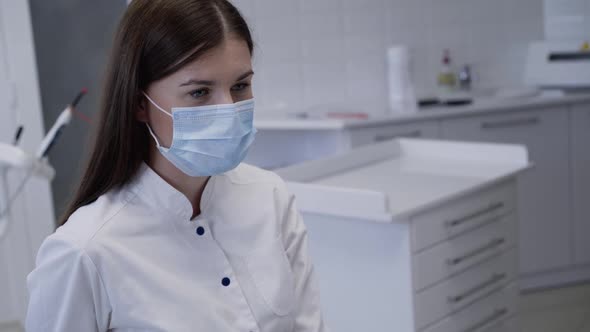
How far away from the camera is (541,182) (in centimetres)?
367

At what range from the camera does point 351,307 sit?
214 cm

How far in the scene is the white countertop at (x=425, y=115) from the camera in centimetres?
321

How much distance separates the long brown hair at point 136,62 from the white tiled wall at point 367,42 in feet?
7.13

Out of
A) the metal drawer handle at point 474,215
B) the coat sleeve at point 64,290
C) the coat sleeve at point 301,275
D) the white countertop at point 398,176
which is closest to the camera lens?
the coat sleeve at point 64,290

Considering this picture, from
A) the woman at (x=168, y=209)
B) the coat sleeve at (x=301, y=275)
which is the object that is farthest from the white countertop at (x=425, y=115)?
the woman at (x=168, y=209)

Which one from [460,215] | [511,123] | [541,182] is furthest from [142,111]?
[541,182]

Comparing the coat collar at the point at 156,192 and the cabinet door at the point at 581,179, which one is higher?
the coat collar at the point at 156,192

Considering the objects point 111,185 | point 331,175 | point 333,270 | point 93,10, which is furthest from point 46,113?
point 111,185

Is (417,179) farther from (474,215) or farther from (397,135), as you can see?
(397,135)

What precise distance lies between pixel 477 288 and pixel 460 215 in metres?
0.24

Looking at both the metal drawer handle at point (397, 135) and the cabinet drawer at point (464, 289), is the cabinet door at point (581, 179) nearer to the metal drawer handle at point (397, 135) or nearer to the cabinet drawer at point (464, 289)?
the metal drawer handle at point (397, 135)

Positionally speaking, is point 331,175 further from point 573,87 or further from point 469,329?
point 573,87

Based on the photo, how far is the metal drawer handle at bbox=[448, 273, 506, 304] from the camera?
214cm

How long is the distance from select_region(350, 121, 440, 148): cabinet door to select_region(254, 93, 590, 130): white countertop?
0.07ft
